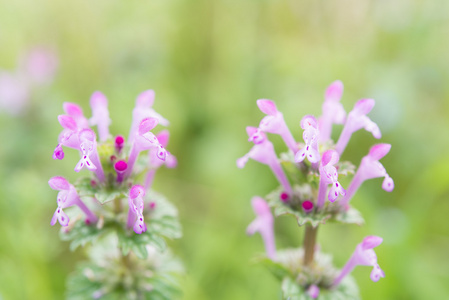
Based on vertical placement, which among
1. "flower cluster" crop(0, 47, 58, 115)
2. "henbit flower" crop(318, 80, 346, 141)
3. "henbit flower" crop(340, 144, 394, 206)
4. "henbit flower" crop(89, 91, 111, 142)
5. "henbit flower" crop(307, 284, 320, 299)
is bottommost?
"henbit flower" crop(307, 284, 320, 299)

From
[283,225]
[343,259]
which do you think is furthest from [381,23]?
[343,259]

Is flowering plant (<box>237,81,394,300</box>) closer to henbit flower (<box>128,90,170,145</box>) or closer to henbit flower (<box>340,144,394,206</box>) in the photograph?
henbit flower (<box>340,144,394,206</box>)

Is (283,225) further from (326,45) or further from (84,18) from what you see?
(84,18)

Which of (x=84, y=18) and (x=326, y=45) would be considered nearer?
(x=326, y=45)

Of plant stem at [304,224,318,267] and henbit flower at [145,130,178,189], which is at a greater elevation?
henbit flower at [145,130,178,189]

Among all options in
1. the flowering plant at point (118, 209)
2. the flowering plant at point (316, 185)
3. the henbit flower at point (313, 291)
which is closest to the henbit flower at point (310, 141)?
the flowering plant at point (316, 185)

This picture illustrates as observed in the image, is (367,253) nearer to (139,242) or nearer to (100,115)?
(139,242)

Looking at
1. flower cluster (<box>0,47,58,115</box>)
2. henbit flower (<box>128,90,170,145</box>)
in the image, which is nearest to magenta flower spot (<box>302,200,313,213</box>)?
henbit flower (<box>128,90,170,145</box>)
